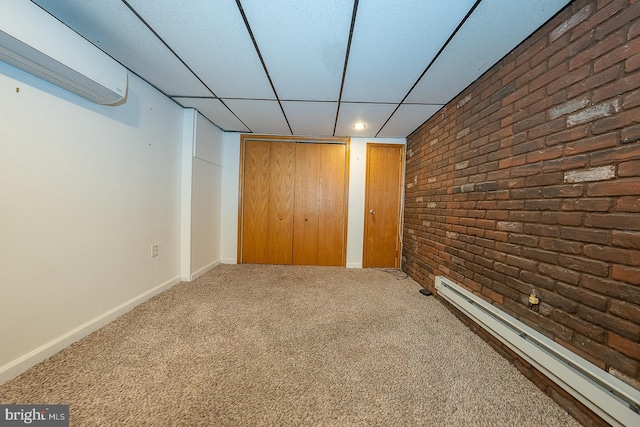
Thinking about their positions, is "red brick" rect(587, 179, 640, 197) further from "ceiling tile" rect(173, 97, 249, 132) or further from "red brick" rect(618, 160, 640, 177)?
"ceiling tile" rect(173, 97, 249, 132)

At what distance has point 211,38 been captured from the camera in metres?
1.40

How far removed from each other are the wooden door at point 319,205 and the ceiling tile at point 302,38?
1456 mm

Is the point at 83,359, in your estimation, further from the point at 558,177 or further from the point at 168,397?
the point at 558,177

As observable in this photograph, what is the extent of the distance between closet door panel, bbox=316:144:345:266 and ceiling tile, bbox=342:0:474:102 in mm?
1470

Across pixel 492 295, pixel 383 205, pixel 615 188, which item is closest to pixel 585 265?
pixel 615 188

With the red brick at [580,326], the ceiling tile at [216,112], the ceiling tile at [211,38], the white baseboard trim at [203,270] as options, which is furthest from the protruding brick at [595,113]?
the white baseboard trim at [203,270]

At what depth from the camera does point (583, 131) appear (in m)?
1.01

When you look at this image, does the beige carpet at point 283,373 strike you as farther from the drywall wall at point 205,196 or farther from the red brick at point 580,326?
the drywall wall at point 205,196

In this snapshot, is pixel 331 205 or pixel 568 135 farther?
pixel 331 205

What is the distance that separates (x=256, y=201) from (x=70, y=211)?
212 cm

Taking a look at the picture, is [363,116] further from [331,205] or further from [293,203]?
[293,203]

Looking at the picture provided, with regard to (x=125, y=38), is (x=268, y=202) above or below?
below

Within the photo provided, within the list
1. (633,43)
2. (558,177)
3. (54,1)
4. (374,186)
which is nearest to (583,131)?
(558,177)

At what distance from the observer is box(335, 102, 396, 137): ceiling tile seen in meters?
2.31
